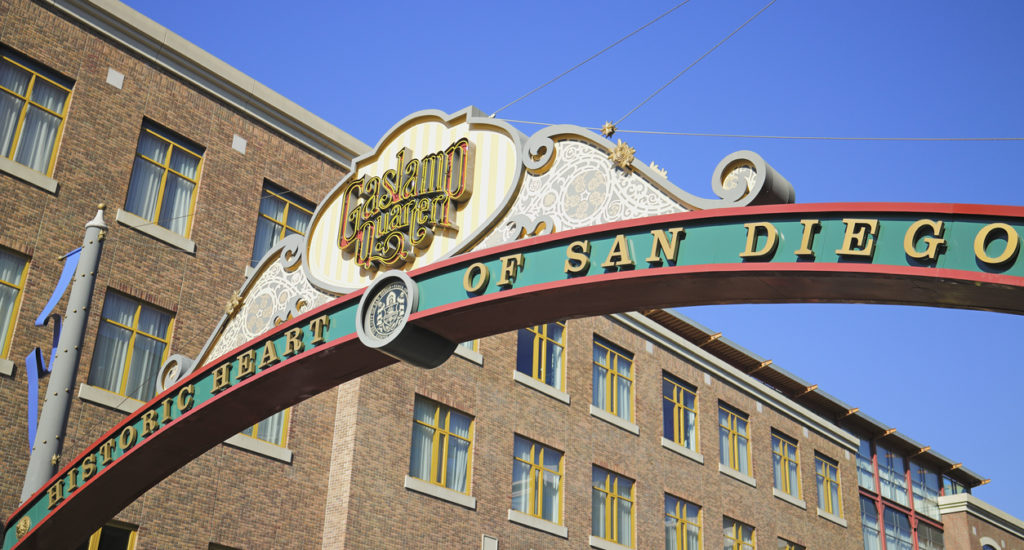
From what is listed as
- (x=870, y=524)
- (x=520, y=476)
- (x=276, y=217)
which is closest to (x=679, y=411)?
(x=520, y=476)

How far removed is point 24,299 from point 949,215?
16.0 m

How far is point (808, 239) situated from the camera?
7.35m

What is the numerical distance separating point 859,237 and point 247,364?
22.8 feet

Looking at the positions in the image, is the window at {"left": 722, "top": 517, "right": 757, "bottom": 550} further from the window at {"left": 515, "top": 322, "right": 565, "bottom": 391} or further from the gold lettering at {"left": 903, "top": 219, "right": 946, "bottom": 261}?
the gold lettering at {"left": 903, "top": 219, "right": 946, "bottom": 261}

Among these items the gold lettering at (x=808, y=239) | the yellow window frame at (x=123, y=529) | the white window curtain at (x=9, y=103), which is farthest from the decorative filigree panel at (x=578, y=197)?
the white window curtain at (x=9, y=103)

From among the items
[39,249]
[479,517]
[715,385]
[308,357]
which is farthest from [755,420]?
[308,357]

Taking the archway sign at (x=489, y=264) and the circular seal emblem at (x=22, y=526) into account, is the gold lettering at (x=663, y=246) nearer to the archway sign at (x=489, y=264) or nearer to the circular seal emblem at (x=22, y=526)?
the archway sign at (x=489, y=264)

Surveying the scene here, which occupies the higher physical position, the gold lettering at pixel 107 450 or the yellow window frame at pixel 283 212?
the yellow window frame at pixel 283 212

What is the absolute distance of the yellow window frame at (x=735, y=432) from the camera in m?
34.2

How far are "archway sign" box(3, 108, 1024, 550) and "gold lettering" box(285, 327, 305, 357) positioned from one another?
0.08 feet

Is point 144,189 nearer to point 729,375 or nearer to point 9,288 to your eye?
point 9,288

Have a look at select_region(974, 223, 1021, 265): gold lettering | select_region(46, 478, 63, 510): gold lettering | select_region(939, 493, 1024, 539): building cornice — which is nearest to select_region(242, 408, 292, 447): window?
select_region(46, 478, 63, 510): gold lettering

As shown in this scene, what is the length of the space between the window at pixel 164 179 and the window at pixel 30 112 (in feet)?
5.53

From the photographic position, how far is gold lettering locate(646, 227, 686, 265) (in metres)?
8.09
